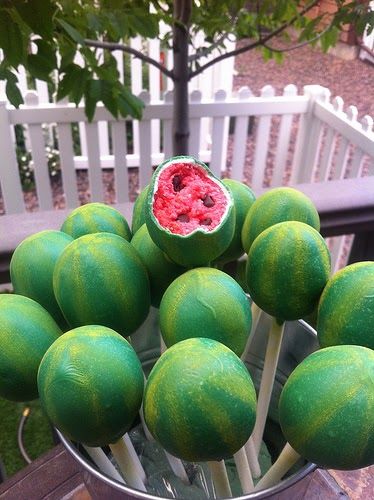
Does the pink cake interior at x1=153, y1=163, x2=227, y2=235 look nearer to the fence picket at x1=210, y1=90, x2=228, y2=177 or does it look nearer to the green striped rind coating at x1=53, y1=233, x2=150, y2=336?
the green striped rind coating at x1=53, y1=233, x2=150, y2=336

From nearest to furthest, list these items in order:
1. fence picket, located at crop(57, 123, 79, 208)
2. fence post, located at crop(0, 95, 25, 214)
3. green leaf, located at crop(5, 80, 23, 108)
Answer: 1. green leaf, located at crop(5, 80, 23, 108)
2. fence post, located at crop(0, 95, 25, 214)
3. fence picket, located at crop(57, 123, 79, 208)

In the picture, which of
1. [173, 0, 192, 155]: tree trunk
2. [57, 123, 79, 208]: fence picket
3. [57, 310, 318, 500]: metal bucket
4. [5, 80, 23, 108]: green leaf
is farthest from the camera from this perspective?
[57, 123, 79, 208]: fence picket

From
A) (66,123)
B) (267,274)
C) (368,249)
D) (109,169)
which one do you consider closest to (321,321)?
(267,274)

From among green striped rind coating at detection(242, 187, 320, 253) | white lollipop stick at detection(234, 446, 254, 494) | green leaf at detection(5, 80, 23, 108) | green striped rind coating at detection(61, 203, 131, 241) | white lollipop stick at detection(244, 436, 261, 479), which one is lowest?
white lollipop stick at detection(244, 436, 261, 479)

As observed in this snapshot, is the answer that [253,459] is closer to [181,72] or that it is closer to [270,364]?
[270,364]

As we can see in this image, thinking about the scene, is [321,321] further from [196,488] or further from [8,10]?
[8,10]

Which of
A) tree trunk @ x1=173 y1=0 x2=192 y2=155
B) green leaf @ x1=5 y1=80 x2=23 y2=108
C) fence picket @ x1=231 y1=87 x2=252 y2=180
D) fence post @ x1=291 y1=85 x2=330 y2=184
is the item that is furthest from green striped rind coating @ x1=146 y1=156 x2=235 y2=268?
fence post @ x1=291 y1=85 x2=330 y2=184

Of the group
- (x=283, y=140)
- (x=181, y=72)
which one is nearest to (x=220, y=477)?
(x=181, y=72)
